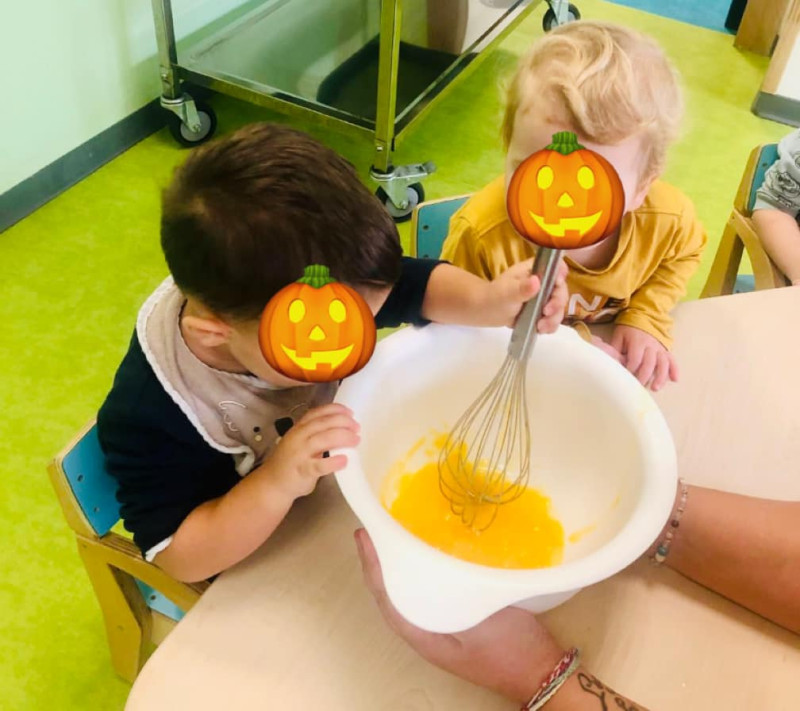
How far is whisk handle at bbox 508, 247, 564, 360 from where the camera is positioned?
0.47 metres

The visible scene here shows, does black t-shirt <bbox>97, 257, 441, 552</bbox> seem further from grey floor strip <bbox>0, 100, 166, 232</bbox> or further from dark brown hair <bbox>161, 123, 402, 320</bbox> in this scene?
grey floor strip <bbox>0, 100, 166, 232</bbox>

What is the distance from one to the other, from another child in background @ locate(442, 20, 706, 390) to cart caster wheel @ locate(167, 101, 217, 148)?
4.28 ft

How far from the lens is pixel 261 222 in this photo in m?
0.50

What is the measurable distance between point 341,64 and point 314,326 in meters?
1.84

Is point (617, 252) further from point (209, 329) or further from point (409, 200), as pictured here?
point (409, 200)

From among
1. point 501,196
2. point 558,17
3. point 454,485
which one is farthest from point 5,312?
point 558,17

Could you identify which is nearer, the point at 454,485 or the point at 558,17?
the point at 454,485

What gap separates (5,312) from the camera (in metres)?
1.59

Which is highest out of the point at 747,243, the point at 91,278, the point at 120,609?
the point at 747,243

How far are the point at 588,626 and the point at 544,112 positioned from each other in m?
0.46

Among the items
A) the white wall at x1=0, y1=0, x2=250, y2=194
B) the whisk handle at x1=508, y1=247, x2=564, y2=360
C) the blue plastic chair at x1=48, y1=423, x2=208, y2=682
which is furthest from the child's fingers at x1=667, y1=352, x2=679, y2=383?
the white wall at x1=0, y1=0, x2=250, y2=194

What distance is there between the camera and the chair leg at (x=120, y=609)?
2.54 feet

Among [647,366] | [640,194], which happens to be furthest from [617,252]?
[647,366]

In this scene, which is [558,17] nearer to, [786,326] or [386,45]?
[386,45]
